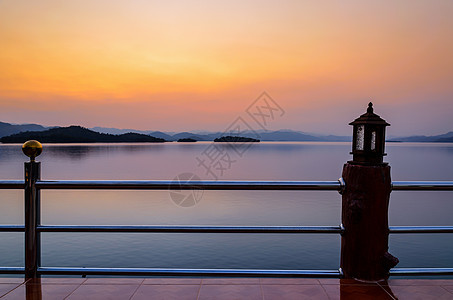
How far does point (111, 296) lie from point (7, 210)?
19.2 metres

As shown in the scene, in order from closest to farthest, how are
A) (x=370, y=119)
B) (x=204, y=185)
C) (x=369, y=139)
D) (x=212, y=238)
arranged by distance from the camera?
(x=204, y=185) → (x=369, y=139) → (x=370, y=119) → (x=212, y=238)

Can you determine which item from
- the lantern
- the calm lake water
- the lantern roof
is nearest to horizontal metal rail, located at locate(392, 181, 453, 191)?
the lantern

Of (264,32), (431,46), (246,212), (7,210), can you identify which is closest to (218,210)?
(246,212)

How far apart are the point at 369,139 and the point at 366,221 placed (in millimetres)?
621

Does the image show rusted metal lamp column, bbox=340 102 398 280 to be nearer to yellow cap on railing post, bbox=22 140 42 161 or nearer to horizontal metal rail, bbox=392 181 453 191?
horizontal metal rail, bbox=392 181 453 191

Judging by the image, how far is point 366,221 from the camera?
2.19 m

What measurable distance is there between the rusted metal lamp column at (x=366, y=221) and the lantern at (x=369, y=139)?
7 centimetres

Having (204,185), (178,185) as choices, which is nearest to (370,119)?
(204,185)

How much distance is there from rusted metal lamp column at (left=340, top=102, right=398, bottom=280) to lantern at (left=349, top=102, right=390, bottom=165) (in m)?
0.07

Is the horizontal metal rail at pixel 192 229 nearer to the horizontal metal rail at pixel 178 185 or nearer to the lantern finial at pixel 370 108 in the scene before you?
the horizontal metal rail at pixel 178 185

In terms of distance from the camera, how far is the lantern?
2359 millimetres

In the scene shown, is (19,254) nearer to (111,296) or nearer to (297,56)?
(111,296)

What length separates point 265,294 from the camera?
209cm

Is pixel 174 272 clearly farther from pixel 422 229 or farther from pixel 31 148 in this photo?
pixel 422 229
